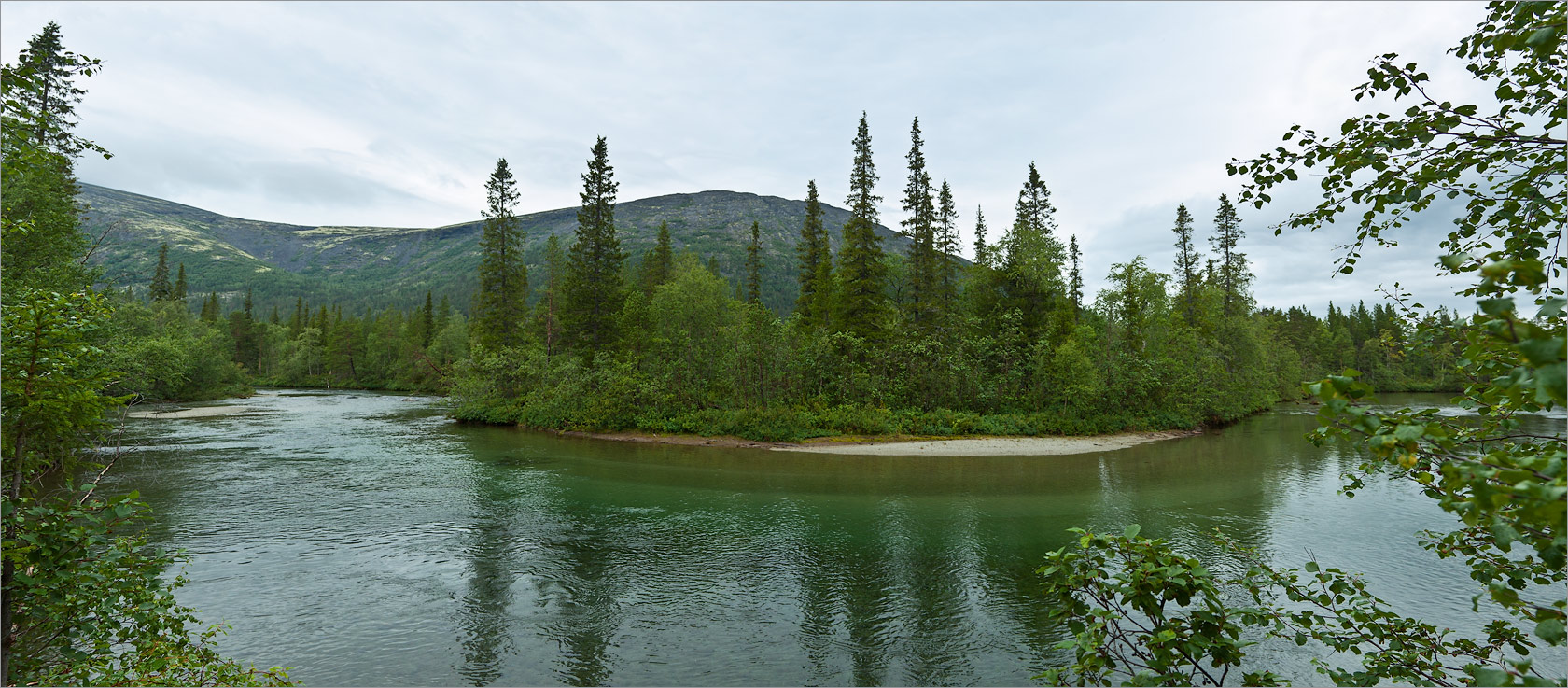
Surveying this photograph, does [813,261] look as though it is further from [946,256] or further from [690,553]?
[690,553]

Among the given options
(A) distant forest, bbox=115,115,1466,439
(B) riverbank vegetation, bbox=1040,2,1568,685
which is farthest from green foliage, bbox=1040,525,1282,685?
(A) distant forest, bbox=115,115,1466,439

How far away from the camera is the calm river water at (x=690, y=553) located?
8072 millimetres

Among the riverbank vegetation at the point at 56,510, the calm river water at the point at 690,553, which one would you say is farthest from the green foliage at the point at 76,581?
the calm river water at the point at 690,553

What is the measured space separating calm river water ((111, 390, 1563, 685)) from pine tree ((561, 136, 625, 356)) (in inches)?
641

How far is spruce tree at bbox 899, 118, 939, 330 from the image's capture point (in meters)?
39.2

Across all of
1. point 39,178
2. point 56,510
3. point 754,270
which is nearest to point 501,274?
point 754,270

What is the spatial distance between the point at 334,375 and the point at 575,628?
10019 centimetres

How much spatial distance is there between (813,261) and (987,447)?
22.0 metres

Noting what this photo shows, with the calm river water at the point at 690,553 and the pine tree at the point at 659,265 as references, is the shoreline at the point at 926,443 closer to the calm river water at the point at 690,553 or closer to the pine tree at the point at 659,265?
the calm river water at the point at 690,553

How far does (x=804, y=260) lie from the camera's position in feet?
154

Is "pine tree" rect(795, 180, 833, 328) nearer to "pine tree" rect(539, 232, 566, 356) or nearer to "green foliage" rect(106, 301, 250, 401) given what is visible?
"pine tree" rect(539, 232, 566, 356)

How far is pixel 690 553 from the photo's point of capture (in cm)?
1241

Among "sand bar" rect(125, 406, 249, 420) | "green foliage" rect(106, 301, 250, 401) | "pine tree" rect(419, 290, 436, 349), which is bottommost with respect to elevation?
"sand bar" rect(125, 406, 249, 420)

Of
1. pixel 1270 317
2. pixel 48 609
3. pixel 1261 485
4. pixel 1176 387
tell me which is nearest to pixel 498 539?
pixel 48 609
